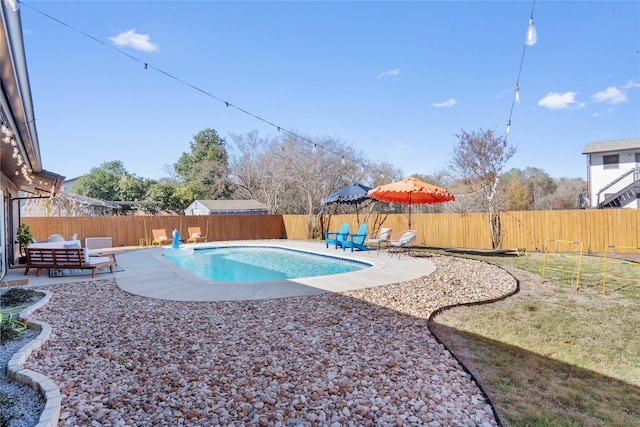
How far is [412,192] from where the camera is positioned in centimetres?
1071

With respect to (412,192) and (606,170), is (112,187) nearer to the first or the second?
(412,192)

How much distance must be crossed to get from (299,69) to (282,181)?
1137 cm

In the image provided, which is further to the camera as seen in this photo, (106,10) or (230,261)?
(230,261)

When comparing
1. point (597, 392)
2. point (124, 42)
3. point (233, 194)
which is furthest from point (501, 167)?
point (233, 194)

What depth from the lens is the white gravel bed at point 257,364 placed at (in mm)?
2455

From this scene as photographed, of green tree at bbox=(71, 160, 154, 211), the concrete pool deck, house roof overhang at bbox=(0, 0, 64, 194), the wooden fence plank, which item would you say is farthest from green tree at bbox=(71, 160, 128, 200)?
house roof overhang at bbox=(0, 0, 64, 194)

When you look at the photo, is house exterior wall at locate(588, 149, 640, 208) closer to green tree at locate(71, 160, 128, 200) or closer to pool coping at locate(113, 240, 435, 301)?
pool coping at locate(113, 240, 435, 301)

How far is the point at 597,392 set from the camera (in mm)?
2822

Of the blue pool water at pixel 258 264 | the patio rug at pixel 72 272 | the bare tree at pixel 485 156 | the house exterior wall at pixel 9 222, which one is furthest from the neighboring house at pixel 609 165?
the house exterior wall at pixel 9 222

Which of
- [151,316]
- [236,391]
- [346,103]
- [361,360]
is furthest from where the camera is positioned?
[346,103]

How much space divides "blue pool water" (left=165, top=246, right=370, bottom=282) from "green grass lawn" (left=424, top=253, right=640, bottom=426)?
4.87m

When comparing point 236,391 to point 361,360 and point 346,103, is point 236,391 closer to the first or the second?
point 361,360

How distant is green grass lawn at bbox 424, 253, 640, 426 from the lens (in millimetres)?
2574

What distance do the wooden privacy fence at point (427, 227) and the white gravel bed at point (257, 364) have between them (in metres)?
8.53
